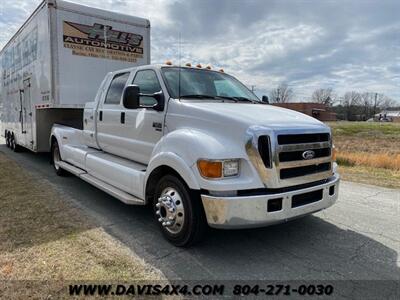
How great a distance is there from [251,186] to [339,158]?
944cm

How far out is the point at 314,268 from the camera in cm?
364

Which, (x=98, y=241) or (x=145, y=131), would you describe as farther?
(x=145, y=131)

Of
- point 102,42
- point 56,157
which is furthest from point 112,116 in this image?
point 102,42

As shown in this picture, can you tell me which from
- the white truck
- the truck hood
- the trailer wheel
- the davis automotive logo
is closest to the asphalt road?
the white truck

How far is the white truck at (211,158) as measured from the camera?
11.8 ft

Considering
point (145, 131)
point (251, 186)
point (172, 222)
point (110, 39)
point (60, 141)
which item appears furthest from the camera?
point (110, 39)

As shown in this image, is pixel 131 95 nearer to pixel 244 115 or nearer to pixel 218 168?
pixel 244 115

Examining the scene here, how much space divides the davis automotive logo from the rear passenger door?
259cm

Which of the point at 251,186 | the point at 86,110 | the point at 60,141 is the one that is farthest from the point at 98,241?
the point at 60,141

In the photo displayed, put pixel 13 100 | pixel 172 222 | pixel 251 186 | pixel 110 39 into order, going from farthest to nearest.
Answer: pixel 13 100
pixel 110 39
pixel 172 222
pixel 251 186

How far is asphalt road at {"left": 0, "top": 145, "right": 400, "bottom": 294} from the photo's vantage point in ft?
11.7

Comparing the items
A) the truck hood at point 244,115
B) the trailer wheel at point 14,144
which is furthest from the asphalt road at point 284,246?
the trailer wheel at point 14,144

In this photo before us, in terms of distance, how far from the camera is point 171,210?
4.07 metres

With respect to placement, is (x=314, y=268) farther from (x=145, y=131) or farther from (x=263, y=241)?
(x=145, y=131)
